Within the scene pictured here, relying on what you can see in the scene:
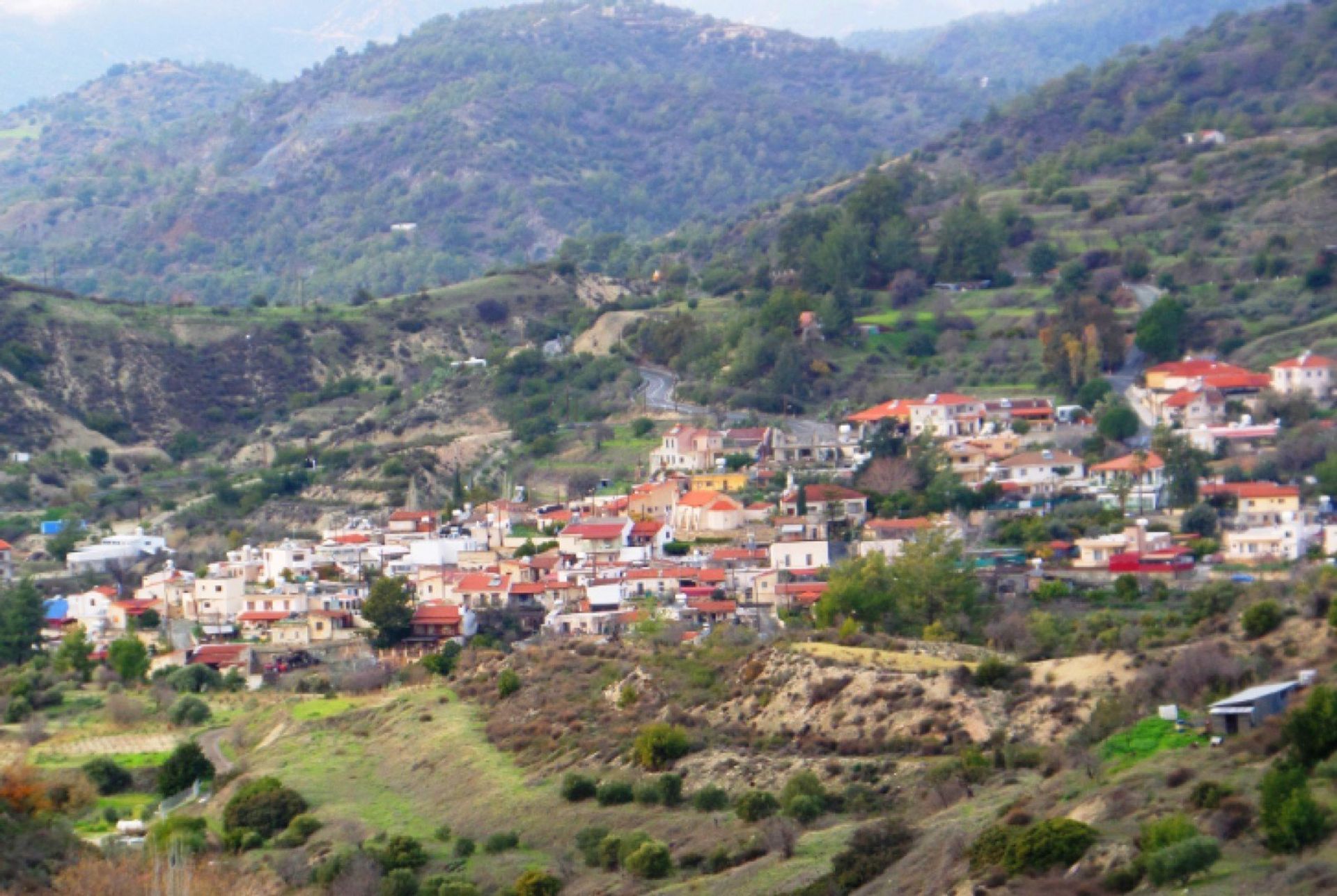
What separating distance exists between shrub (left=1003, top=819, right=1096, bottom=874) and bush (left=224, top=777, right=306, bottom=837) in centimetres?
1191

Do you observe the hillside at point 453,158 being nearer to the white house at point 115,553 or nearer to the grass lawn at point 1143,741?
the white house at point 115,553

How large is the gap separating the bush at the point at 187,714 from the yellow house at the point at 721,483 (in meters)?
14.2

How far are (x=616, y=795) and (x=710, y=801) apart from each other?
135 centimetres

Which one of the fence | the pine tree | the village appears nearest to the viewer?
the fence

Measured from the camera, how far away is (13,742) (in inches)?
1380

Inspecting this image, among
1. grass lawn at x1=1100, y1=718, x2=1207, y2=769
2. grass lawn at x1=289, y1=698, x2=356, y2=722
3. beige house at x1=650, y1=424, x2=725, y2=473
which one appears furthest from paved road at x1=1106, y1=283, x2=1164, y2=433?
grass lawn at x1=1100, y1=718, x2=1207, y2=769

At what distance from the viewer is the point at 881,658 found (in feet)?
97.5

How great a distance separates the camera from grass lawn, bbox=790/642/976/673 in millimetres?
28969

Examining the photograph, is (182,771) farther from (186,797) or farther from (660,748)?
(660,748)

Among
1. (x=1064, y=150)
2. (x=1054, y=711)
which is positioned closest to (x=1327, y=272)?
(x=1064, y=150)

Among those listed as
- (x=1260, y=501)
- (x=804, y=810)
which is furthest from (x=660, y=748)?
(x=1260, y=501)

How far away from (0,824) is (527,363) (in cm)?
3934

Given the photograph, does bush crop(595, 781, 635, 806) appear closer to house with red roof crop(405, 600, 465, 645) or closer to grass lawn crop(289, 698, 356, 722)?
grass lawn crop(289, 698, 356, 722)

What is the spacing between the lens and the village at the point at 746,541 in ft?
124
